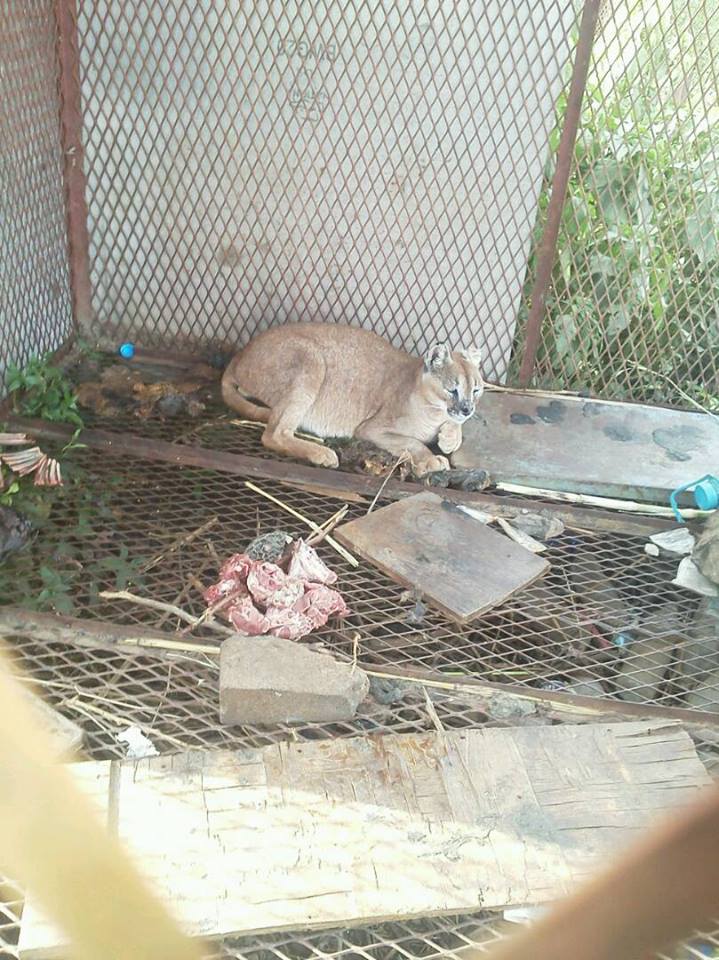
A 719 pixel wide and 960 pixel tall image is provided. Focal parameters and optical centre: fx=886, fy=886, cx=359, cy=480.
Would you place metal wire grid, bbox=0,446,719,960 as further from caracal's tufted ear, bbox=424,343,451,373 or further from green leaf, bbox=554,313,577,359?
green leaf, bbox=554,313,577,359

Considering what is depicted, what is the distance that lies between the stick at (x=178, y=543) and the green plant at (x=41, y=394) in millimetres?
1162

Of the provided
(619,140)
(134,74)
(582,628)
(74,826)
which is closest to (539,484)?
(582,628)

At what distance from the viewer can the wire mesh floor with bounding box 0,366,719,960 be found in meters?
3.07

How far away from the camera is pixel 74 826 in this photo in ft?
2.52

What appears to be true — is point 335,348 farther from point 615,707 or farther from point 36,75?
point 615,707

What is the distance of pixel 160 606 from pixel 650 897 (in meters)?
3.19

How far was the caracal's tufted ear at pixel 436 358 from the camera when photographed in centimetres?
484

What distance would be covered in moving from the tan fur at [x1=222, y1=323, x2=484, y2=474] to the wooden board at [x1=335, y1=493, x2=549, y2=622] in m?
0.52

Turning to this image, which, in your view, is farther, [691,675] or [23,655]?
[691,675]

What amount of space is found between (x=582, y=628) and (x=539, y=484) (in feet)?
3.78

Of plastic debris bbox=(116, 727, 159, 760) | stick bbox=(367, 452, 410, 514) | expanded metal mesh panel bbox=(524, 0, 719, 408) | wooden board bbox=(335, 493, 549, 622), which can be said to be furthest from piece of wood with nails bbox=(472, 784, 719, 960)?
expanded metal mesh panel bbox=(524, 0, 719, 408)

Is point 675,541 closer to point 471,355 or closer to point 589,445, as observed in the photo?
point 589,445

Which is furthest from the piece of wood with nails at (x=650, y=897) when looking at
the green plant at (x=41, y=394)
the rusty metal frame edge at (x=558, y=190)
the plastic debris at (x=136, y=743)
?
the rusty metal frame edge at (x=558, y=190)

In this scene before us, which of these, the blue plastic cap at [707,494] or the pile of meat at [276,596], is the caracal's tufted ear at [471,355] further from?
the pile of meat at [276,596]
